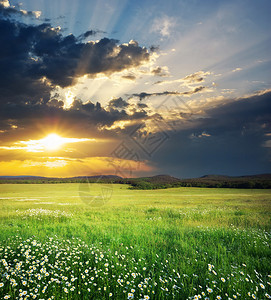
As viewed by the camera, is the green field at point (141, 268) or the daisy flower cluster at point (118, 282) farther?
the green field at point (141, 268)

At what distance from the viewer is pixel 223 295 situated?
4.16 m

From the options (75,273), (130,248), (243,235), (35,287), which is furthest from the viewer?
(243,235)

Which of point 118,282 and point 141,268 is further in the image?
point 141,268

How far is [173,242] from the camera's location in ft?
25.8

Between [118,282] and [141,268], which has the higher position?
[118,282]

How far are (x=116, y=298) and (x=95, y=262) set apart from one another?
1.80 m

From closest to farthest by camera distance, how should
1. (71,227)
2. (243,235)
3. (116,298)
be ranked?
(116,298), (243,235), (71,227)

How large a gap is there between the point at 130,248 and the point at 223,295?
3.56 metres

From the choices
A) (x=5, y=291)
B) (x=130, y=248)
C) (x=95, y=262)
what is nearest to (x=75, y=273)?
(x=95, y=262)

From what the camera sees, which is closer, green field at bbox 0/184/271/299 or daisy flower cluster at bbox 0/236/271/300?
daisy flower cluster at bbox 0/236/271/300

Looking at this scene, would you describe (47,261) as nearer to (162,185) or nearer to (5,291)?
(5,291)

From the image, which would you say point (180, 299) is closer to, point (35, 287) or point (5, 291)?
point (35, 287)

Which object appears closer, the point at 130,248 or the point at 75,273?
the point at 75,273

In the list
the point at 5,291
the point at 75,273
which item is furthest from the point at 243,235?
the point at 5,291
